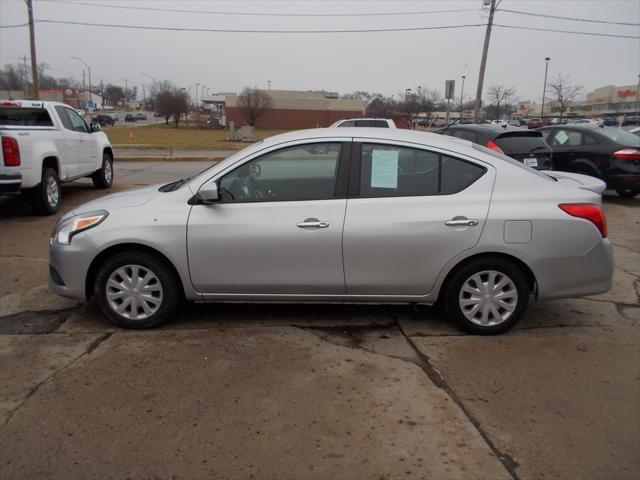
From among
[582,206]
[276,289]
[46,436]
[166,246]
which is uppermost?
[582,206]

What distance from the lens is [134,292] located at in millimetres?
4387

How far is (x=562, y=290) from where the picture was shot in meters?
4.34

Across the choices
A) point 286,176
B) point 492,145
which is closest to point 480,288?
point 286,176

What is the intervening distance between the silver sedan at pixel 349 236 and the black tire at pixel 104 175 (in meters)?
8.06

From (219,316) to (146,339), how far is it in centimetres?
69

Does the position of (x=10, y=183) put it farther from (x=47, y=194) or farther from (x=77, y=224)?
(x=77, y=224)

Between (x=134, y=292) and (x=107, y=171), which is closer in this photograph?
(x=134, y=292)

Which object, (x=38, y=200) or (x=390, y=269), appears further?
(x=38, y=200)

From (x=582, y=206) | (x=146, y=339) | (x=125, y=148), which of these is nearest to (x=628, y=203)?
(x=582, y=206)

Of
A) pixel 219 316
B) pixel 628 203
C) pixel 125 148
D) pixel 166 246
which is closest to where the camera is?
pixel 166 246

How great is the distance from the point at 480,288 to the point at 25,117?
8.36 m

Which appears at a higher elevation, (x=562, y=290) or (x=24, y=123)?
(x=24, y=123)

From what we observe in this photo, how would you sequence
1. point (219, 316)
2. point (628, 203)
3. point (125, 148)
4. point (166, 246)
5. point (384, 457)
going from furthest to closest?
point (125, 148)
point (628, 203)
point (219, 316)
point (166, 246)
point (384, 457)

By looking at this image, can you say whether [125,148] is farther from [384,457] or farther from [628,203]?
[384,457]
